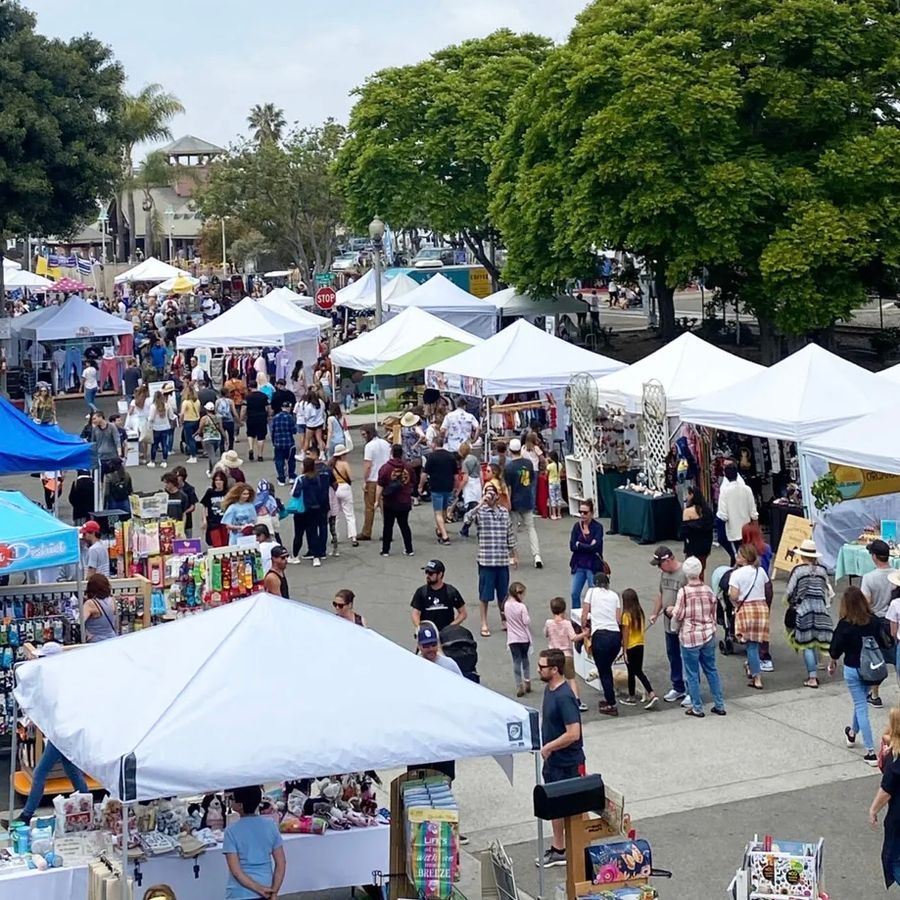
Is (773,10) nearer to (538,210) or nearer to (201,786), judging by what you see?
(538,210)

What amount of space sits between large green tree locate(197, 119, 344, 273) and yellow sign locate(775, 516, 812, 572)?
129 ft

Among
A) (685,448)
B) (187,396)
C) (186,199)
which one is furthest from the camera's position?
(186,199)

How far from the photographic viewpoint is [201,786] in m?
7.34

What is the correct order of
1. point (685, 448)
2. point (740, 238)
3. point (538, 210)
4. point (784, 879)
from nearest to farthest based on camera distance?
point (784, 879), point (685, 448), point (740, 238), point (538, 210)

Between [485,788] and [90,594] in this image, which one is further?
[90,594]

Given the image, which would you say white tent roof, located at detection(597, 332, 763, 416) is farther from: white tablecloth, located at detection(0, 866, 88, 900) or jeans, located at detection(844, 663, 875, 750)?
white tablecloth, located at detection(0, 866, 88, 900)

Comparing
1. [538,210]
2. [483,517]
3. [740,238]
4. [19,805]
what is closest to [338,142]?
[538,210]

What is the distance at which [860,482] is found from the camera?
1784 centimetres

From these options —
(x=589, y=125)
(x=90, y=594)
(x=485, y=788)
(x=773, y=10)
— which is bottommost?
(x=485, y=788)

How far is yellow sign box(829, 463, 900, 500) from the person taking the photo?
58.1ft

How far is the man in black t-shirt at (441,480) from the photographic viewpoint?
19.8 metres

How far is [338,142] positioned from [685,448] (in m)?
39.4

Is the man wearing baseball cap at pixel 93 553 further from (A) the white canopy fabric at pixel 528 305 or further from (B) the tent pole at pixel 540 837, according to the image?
(A) the white canopy fabric at pixel 528 305

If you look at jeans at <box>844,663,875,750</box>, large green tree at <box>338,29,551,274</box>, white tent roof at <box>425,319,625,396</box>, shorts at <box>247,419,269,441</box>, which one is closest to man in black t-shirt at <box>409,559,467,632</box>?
jeans at <box>844,663,875,750</box>
